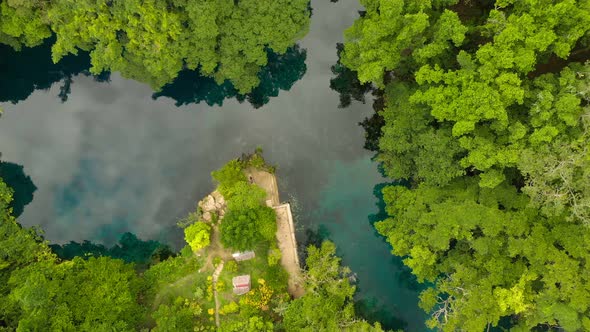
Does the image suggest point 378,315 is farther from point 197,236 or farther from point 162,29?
point 162,29

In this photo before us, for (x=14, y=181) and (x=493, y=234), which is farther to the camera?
(x=14, y=181)

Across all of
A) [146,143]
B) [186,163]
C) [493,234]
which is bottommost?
[493,234]

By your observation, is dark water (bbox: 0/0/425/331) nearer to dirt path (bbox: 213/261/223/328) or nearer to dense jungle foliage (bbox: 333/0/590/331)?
dirt path (bbox: 213/261/223/328)

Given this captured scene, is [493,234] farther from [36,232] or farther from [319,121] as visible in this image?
[36,232]

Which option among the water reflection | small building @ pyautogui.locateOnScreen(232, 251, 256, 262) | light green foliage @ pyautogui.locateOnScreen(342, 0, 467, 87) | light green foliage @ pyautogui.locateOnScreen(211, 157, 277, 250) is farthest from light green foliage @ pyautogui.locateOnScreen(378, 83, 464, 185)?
small building @ pyautogui.locateOnScreen(232, 251, 256, 262)

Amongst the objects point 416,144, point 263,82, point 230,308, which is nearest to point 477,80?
point 416,144

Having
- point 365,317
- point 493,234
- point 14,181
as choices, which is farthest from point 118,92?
point 493,234
